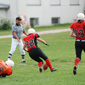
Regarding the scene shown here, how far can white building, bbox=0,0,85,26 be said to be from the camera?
40.6 meters

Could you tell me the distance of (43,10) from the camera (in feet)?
136

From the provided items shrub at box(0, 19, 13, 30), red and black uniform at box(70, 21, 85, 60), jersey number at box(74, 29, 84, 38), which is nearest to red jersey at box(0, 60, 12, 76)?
red and black uniform at box(70, 21, 85, 60)

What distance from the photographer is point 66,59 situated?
14711mm

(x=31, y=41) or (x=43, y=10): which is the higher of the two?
(x=31, y=41)

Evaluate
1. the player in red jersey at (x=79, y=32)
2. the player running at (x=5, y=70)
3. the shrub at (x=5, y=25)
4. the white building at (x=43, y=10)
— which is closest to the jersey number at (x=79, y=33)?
the player in red jersey at (x=79, y=32)

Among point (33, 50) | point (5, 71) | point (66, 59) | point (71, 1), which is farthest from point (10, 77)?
point (71, 1)

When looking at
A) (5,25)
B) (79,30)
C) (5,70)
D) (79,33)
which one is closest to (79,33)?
(79,33)

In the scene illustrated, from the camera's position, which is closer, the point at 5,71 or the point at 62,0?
the point at 5,71

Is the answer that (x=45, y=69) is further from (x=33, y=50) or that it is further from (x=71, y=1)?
(x=71, y=1)

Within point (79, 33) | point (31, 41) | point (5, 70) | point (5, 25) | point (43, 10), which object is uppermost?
point (79, 33)

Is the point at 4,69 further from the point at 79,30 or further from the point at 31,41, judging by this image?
the point at 79,30

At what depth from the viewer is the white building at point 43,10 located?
40.6 metres

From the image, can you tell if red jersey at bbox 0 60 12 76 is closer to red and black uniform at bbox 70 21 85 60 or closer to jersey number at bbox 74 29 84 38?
red and black uniform at bbox 70 21 85 60

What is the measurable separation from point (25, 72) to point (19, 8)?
96.9 ft
